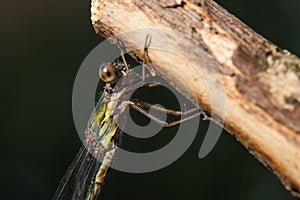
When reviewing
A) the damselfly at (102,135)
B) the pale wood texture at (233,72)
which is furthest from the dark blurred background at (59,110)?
the pale wood texture at (233,72)

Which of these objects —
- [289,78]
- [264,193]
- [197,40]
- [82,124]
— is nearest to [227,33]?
[197,40]

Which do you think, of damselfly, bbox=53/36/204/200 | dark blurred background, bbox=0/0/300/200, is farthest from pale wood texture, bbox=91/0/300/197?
dark blurred background, bbox=0/0/300/200

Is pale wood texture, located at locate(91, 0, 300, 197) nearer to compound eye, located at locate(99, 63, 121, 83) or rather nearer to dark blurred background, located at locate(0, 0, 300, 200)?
compound eye, located at locate(99, 63, 121, 83)

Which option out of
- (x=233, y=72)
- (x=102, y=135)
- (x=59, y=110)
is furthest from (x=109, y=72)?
(x=59, y=110)

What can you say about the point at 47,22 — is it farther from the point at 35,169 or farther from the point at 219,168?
the point at 219,168

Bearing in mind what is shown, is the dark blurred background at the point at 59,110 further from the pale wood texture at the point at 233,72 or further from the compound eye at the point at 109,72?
the pale wood texture at the point at 233,72

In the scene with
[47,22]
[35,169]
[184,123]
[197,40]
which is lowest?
[35,169]

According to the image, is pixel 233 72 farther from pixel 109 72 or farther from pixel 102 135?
pixel 102 135
